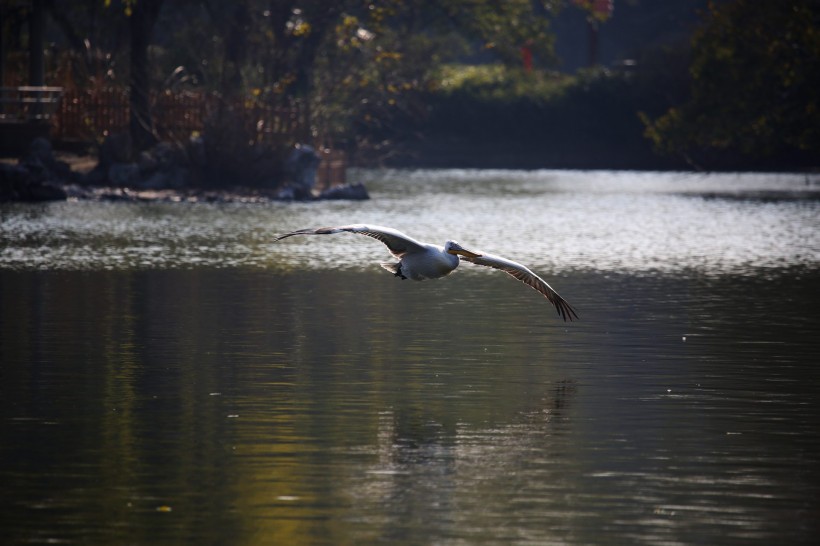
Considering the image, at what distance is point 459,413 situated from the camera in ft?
40.7

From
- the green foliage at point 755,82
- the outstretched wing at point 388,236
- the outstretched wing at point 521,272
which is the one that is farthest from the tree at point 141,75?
the outstretched wing at point 521,272

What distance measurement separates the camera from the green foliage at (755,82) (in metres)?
45.2

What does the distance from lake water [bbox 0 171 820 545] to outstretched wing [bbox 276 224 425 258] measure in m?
1.03

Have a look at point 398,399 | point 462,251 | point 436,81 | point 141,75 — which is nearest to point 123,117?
point 141,75

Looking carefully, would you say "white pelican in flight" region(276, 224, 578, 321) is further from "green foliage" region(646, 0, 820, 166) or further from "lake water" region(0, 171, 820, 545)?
"green foliage" region(646, 0, 820, 166)

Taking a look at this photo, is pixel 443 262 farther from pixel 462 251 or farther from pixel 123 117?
pixel 123 117

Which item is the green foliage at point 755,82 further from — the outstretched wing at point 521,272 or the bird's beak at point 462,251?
the bird's beak at point 462,251

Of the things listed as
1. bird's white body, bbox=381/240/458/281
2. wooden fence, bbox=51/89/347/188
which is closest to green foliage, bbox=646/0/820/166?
wooden fence, bbox=51/89/347/188

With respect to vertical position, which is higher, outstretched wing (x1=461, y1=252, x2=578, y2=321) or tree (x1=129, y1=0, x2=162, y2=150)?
tree (x1=129, y1=0, x2=162, y2=150)

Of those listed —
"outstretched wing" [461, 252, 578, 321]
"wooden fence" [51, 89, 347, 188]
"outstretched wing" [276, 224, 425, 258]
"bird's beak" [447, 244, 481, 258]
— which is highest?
"wooden fence" [51, 89, 347, 188]

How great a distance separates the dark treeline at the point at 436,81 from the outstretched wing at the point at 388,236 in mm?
27192

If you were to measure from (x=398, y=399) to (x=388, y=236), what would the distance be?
1932mm

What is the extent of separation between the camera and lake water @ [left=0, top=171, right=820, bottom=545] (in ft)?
30.9

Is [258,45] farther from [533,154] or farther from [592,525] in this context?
[592,525]
